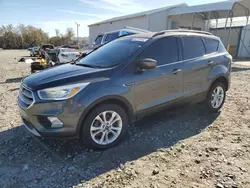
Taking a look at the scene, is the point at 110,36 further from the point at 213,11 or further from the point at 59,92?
the point at 213,11

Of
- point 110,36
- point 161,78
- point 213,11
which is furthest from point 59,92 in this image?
point 213,11

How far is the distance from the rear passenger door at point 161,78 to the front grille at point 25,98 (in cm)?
159

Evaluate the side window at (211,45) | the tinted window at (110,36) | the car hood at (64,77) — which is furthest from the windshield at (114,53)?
the tinted window at (110,36)

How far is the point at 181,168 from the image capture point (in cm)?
287

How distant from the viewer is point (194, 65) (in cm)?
415

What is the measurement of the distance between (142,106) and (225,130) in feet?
5.98

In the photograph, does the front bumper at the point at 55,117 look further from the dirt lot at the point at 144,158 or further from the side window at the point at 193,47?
the side window at the point at 193,47

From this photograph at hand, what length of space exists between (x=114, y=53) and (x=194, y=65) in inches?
64.8

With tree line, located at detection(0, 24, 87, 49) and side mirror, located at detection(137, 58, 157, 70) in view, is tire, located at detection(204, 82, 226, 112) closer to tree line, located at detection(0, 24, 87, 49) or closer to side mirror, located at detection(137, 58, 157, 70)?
side mirror, located at detection(137, 58, 157, 70)

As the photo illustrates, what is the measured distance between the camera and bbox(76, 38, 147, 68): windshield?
345 centimetres

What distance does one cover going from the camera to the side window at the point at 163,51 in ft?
11.8

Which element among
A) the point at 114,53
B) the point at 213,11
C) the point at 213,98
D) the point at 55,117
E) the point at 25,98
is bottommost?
the point at 213,98

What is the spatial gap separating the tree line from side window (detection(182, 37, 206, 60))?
5330cm

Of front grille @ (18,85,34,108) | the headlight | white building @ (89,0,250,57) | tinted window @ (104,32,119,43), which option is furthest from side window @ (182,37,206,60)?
white building @ (89,0,250,57)
